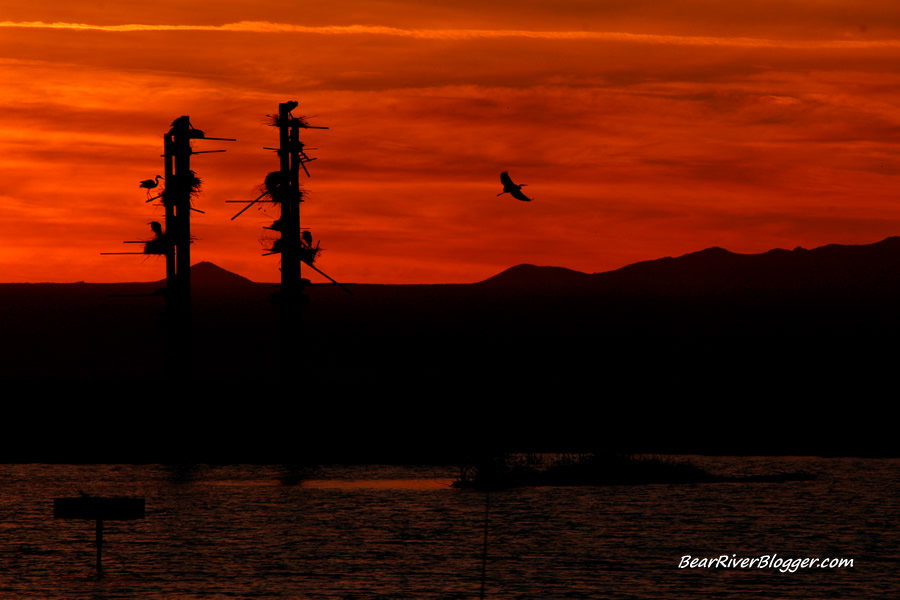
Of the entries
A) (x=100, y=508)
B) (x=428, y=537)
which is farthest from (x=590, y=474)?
(x=100, y=508)

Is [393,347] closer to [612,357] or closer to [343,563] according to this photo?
[612,357]

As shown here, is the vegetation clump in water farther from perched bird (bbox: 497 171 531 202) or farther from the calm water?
perched bird (bbox: 497 171 531 202)

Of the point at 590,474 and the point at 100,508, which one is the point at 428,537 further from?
the point at 590,474

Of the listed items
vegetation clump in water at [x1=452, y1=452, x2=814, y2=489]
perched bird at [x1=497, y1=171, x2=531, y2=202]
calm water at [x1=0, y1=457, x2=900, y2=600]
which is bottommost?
calm water at [x1=0, y1=457, x2=900, y2=600]

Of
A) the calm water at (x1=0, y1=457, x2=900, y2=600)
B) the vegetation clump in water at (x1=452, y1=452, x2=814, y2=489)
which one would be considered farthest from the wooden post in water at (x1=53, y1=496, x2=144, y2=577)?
the vegetation clump in water at (x1=452, y1=452, x2=814, y2=489)

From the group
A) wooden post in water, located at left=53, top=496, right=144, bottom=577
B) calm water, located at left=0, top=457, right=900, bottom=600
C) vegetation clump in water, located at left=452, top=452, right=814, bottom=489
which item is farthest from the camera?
vegetation clump in water, located at left=452, top=452, right=814, bottom=489

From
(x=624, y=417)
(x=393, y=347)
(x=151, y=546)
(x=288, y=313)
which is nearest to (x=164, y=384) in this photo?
(x=288, y=313)

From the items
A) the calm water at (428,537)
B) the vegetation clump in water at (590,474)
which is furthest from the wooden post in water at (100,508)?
the vegetation clump in water at (590,474)

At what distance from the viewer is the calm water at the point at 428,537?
36719mm

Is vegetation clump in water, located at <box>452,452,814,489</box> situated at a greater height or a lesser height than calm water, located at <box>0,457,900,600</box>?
greater

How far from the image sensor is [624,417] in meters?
81.4

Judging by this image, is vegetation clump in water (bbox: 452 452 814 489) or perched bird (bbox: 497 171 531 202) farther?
vegetation clump in water (bbox: 452 452 814 489)

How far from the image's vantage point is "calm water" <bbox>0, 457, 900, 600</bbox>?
36719mm

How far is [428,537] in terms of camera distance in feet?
147
